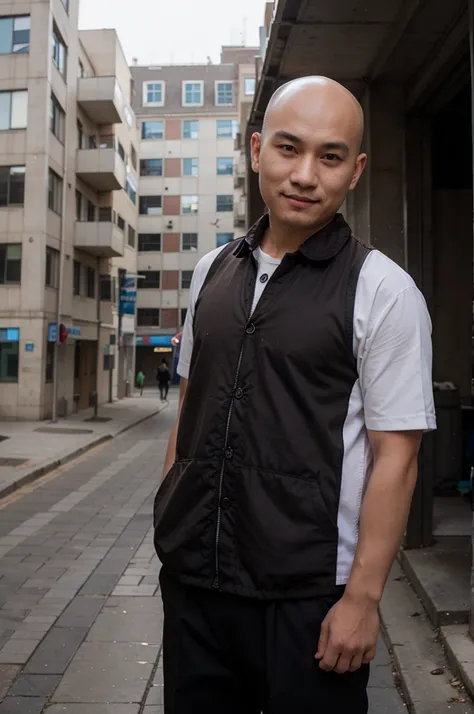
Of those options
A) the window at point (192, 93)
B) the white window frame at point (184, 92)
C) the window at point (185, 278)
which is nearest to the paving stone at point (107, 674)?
the window at point (185, 278)

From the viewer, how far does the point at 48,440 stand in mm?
16984

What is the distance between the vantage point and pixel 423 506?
581 centimetres

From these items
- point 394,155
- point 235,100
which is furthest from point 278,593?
point 235,100

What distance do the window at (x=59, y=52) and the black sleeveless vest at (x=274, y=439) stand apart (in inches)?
1039

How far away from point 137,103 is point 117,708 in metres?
59.4

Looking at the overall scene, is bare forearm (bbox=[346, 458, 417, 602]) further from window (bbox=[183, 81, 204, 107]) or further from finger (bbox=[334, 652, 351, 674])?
window (bbox=[183, 81, 204, 107])

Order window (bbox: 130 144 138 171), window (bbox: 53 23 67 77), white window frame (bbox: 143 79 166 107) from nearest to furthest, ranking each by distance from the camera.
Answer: window (bbox: 53 23 67 77), window (bbox: 130 144 138 171), white window frame (bbox: 143 79 166 107)

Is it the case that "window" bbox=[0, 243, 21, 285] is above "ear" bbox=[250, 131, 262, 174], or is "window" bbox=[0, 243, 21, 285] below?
above

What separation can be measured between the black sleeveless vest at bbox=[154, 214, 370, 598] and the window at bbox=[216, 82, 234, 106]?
58.0 m

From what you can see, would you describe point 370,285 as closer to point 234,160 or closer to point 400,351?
point 400,351

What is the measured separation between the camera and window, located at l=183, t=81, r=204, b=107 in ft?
188

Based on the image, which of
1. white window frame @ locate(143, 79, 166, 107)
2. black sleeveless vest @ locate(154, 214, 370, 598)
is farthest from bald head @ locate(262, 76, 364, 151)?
white window frame @ locate(143, 79, 166, 107)

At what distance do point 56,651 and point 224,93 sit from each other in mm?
57373

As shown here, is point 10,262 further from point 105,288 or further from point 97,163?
point 105,288
